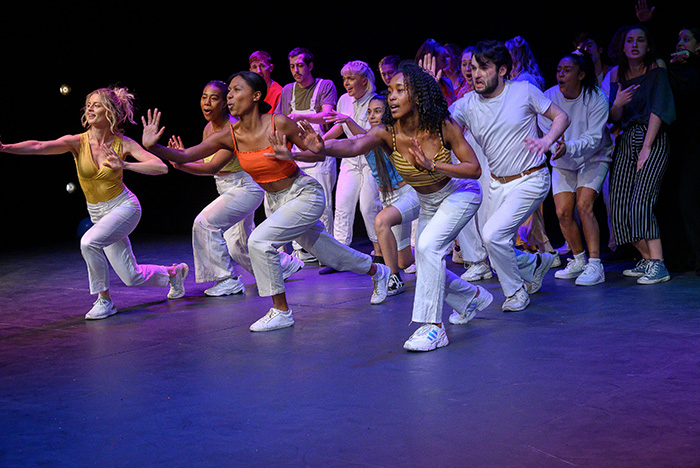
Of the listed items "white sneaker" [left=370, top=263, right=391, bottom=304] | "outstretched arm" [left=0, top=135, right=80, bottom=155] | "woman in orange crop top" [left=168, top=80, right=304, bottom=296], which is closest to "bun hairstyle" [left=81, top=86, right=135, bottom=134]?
"outstretched arm" [left=0, top=135, right=80, bottom=155]

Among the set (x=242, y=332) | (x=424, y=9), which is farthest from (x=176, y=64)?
(x=242, y=332)

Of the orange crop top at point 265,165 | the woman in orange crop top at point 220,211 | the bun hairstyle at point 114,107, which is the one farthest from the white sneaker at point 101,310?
the orange crop top at point 265,165

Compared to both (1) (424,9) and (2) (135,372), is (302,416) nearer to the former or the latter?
(2) (135,372)

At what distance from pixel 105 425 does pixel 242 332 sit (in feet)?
5.22

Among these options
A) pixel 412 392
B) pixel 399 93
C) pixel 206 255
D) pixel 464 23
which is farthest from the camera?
pixel 464 23

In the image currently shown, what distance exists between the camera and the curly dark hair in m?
4.09

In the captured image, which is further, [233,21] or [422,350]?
[233,21]

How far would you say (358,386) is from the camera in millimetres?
3406

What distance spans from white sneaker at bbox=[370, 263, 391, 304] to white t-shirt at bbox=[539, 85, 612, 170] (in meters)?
1.52

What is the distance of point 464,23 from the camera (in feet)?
24.8

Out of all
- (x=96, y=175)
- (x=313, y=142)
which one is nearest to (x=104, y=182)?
(x=96, y=175)

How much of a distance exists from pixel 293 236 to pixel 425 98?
4.13ft

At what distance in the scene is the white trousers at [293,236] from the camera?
15.3 ft

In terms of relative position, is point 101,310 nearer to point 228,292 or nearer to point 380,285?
point 228,292
